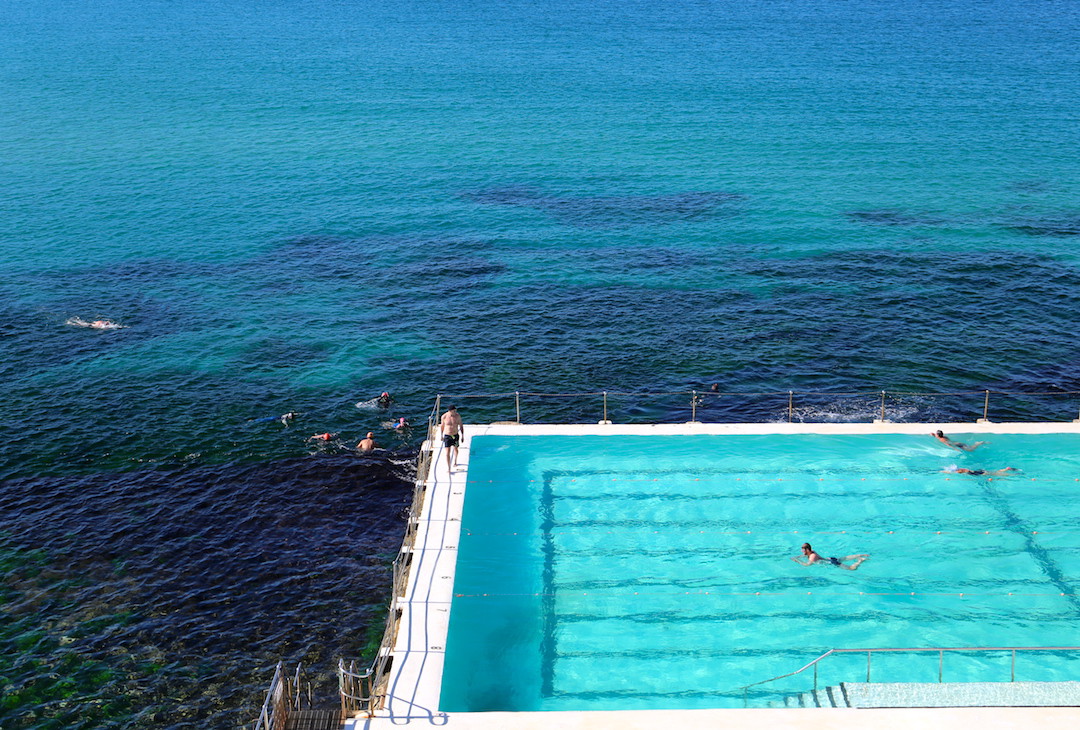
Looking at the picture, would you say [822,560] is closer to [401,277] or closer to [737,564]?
[737,564]

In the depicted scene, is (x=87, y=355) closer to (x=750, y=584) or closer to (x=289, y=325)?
(x=289, y=325)

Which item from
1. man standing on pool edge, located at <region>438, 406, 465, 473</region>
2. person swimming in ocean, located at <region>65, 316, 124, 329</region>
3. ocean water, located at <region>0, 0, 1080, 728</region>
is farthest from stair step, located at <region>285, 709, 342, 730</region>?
person swimming in ocean, located at <region>65, 316, 124, 329</region>

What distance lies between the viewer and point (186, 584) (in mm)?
29266

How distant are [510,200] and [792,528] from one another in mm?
46340

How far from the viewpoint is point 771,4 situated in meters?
165

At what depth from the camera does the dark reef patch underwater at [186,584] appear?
981 inches

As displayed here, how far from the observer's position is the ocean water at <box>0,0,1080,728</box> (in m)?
31.0

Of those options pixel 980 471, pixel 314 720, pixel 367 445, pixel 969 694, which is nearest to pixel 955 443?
pixel 980 471

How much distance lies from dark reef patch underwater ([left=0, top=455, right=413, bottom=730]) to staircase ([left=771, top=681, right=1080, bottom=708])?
519 inches

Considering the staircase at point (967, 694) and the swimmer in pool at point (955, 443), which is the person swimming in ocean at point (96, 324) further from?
the staircase at point (967, 694)

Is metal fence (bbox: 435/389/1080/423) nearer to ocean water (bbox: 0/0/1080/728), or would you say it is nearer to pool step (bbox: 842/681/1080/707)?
ocean water (bbox: 0/0/1080/728)

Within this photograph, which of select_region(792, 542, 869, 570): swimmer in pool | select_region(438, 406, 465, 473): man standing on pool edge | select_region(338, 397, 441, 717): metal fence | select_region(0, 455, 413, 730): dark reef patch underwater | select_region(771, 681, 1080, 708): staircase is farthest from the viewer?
select_region(438, 406, 465, 473): man standing on pool edge

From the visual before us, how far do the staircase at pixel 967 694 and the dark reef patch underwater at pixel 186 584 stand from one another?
519 inches

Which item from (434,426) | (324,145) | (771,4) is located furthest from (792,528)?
(771,4)
